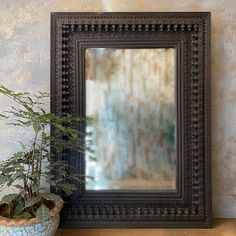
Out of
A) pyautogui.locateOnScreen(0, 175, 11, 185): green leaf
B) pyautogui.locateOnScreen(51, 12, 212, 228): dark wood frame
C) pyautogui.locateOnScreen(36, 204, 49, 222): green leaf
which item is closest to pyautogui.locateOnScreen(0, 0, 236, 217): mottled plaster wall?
pyautogui.locateOnScreen(51, 12, 212, 228): dark wood frame

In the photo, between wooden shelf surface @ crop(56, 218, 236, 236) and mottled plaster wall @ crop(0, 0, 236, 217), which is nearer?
wooden shelf surface @ crop(56, 218, 236, 236)

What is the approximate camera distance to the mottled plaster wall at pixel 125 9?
1312mm

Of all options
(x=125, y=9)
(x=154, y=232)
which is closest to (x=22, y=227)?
(x=154, y=232)

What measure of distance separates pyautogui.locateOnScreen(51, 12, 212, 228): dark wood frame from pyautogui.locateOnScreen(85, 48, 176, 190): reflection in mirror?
0.11 feet

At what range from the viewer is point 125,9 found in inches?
52.0

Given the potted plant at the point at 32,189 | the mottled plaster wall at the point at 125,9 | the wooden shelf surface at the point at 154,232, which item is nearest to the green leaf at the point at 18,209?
the potted plant at the point at 32,189

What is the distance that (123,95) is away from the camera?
1263mm

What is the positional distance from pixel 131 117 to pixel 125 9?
494mm

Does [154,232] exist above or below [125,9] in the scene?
below

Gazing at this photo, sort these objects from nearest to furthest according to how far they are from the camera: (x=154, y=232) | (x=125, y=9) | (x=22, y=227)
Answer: (x=22, y=227)
(x=154, y=232)
(x=125, y=9)

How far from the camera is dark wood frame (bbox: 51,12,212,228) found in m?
1.23

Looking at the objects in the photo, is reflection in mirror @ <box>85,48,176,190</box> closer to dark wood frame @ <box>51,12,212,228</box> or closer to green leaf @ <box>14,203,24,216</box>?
dark wood frame @ <box>51,12,212,228</box>

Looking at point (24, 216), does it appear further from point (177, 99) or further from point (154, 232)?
point (177, 99)

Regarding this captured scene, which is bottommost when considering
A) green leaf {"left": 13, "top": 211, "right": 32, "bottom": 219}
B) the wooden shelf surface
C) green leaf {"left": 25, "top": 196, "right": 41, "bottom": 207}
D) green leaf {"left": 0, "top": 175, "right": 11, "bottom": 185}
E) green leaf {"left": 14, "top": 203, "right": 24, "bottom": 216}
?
the wooden shelf surface
